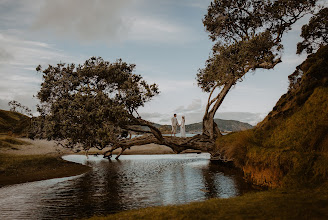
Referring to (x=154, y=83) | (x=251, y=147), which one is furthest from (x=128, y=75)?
(x=251, y=147)

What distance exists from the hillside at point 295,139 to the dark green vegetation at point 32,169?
51.7 feet

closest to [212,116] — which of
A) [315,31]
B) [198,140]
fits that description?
[198,140]

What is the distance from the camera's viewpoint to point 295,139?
15375mm

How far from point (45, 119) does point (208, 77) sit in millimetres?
18027

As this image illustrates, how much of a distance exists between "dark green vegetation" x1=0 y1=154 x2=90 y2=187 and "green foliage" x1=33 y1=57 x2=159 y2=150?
8.77 feet

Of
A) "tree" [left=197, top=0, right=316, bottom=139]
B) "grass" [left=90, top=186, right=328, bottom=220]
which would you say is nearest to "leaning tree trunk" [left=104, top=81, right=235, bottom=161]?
"tree" [left=197, top=0, right=316, bottom=139]

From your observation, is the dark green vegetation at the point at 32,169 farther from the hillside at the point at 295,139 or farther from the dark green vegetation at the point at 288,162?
the hillside at the point at 295,139

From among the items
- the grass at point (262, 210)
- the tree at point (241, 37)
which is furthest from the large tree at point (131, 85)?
the grass at point (262, 210)

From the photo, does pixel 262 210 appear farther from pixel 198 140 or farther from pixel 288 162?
pixel 198 140

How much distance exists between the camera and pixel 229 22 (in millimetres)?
29062

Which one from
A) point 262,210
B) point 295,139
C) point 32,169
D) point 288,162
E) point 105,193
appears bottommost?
point 105,193

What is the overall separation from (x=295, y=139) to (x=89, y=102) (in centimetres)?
1675

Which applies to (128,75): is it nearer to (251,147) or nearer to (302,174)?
(251,147)

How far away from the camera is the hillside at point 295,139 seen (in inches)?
506
